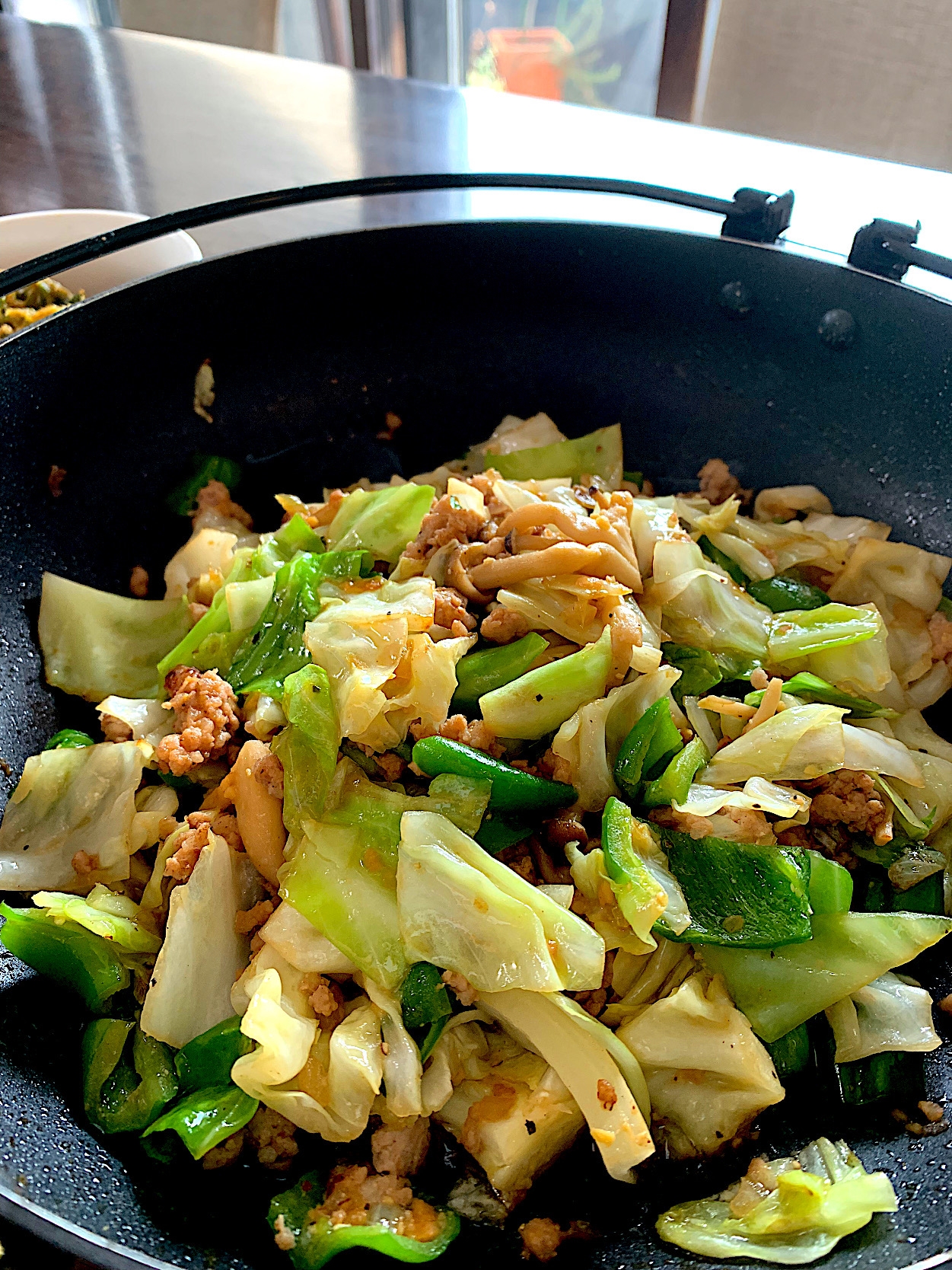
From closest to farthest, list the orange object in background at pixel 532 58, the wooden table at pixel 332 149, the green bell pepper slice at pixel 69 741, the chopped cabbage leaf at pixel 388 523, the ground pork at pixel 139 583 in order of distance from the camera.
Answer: the green bell pepper slice at pixel 69 741, the chopped cabbage leaf at pixel 388 523, the ground pork at pixel 139 583, the wooden table at pixel 332 149, the orange object in background at pixel 532 58

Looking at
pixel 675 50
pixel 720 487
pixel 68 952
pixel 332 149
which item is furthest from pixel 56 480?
pixel 675 50

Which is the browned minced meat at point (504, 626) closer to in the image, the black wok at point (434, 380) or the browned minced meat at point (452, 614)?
the browned minced meat at point (452, 614)

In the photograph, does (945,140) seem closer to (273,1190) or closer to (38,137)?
(38,137)

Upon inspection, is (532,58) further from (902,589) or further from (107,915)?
(107,915)

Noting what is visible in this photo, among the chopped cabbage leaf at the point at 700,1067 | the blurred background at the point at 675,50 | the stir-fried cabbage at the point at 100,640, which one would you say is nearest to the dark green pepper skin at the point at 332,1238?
the chopped cabbage leaf at the point at 700,1067

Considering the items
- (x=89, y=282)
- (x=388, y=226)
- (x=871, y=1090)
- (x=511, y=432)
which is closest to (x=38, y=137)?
(x=89, y=282)

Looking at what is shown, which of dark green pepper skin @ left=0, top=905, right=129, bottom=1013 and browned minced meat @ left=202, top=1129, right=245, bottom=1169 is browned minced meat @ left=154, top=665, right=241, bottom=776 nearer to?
dark green pepper skin @ left=0, top=905, right=129, bottom=1013
